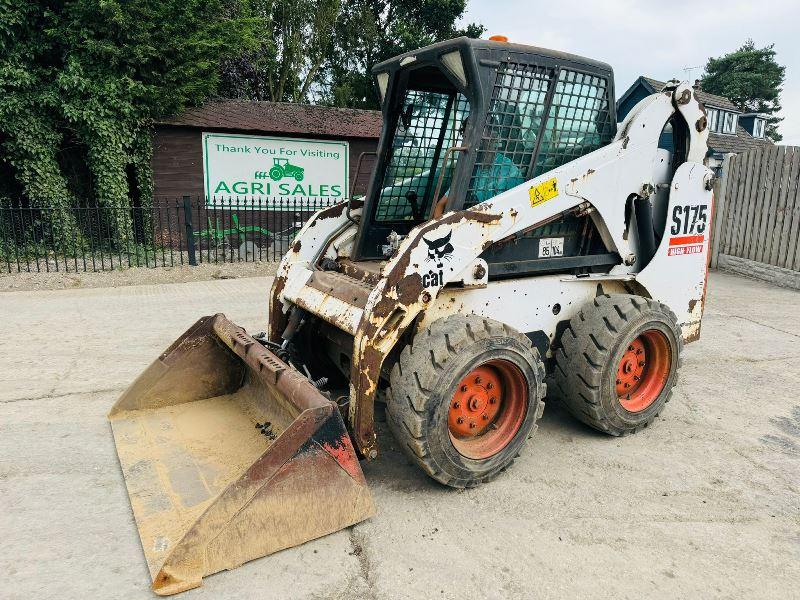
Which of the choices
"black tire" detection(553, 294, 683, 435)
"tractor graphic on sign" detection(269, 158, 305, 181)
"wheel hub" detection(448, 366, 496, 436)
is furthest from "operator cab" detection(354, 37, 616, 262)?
"tractor graphic on sign" detection(269, 158, 305, 181)

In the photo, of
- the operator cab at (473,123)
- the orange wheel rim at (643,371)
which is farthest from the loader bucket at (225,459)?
the orange wheel rim at (643,371)

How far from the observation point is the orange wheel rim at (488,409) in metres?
3.14

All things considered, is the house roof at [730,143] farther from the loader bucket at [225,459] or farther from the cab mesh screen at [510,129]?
the loader bucket at [225,459]

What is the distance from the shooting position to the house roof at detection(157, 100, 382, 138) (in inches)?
504

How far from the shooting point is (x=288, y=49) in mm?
21125

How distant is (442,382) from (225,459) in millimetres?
1300

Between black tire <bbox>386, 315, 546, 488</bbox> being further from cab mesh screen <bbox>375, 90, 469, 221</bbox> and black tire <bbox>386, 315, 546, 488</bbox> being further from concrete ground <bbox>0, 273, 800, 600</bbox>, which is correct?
cab mesh screen <bbox>375, 90, 469, 221</bbox>

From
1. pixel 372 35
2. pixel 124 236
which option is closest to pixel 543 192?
pixel 124 236

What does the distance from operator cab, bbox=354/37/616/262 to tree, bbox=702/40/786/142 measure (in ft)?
176

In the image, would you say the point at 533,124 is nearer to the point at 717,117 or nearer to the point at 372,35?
the point at 372,35

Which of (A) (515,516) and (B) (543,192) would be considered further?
(B) (543,192)

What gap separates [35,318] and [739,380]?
24.9 ft

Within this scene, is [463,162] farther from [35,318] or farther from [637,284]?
[35,318]

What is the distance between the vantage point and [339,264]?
4.12 metres
